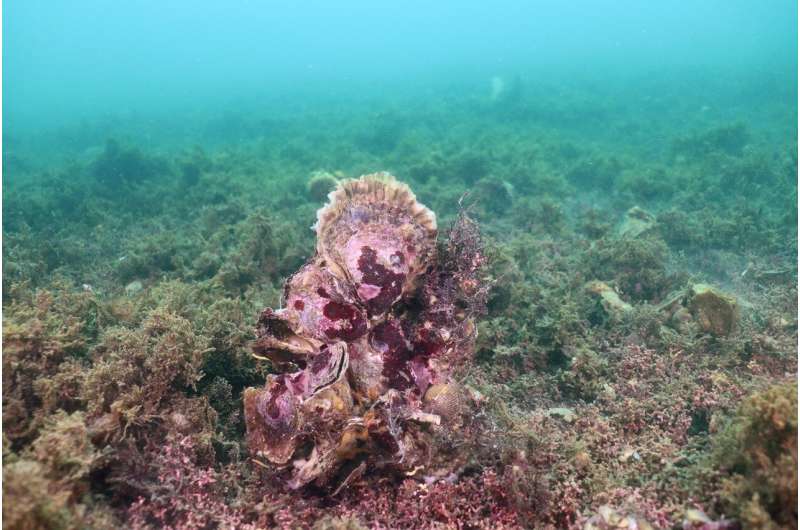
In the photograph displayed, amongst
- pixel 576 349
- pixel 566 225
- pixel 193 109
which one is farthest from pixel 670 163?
pixel 193 109

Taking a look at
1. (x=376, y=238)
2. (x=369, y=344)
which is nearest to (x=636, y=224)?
(x=376, y=238)

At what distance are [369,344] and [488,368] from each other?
2.47 m

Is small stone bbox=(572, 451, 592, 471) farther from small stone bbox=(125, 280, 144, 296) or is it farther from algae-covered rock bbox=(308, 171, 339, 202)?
algae-covered rock bbox=(308, 171, 339, 202)

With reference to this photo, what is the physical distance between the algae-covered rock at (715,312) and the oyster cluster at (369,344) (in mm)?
3616

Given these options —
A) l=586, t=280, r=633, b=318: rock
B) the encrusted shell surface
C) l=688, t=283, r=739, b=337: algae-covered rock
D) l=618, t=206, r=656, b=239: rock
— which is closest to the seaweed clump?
the encrusted shell surface

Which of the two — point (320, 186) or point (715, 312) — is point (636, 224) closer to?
point (715, 312)

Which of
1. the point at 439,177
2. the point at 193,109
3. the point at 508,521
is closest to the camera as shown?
the point at 508,521

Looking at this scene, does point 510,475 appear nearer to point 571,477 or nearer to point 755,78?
point 571,477

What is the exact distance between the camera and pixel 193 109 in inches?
1907

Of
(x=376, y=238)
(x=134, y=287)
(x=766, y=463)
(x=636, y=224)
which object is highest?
(x=376, y=238)

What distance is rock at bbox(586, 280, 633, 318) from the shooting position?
6.81 meters

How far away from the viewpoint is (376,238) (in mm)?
4227

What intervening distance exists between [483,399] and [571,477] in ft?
3.20

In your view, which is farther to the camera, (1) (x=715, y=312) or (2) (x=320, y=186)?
(2) (x=320, y=186)
